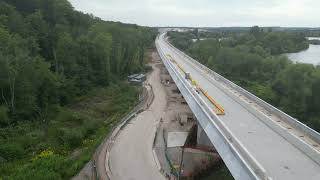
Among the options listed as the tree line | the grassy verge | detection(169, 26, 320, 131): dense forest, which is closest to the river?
detection(169, 26, 320, 131): dense forest

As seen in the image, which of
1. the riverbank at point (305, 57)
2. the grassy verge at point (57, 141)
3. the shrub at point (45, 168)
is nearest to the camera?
the shrub at point (45, 168)

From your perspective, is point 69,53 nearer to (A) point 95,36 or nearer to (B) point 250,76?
(A) point 95,36

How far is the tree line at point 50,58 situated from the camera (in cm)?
3859

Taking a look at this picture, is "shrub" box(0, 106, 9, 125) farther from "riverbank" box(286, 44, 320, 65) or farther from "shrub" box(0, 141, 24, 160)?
"riverbank" box(286, 44, 320, 65)

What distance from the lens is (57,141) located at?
33.3 metres

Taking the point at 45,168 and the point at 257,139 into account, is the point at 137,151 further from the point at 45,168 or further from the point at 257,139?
the point at 257,139

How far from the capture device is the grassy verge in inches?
1033

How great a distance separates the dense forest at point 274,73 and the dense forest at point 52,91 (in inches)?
822

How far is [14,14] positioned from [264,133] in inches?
1768

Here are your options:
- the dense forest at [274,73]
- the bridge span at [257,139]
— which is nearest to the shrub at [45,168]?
the bridge span at [257,139]

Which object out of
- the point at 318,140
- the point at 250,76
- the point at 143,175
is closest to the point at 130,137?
the point at 143,175

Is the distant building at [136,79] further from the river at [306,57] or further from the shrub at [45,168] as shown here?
the river at [306,57]

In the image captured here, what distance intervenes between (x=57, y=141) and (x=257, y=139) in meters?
18.3

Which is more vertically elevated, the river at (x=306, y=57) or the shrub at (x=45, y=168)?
the shrub at (x=45, y=168)
